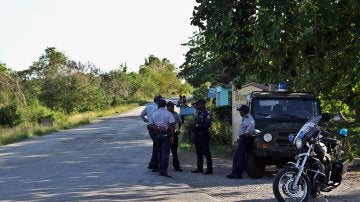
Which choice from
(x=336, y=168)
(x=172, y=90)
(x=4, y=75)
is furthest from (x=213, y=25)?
Result: (x=172, y=90)

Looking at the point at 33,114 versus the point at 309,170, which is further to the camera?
the point at 33,114

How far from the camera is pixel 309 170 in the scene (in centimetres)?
882

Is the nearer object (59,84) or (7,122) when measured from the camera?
(7,122)

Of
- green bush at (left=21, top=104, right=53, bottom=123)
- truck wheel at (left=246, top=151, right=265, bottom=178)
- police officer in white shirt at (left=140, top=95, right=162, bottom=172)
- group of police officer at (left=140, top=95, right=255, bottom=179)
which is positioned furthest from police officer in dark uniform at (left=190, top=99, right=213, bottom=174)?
green bush at (left=21, top=104, right=53, bottom=123)

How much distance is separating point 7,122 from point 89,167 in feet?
87.4

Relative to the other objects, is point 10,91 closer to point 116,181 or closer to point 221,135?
point 221,135

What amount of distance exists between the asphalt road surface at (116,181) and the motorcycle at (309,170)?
580 millimetres

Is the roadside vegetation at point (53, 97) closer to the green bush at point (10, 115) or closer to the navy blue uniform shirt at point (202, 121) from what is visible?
the green bush at point (10, 115)

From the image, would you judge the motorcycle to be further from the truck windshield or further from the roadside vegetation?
the roadside vegetation

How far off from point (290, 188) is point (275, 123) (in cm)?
375

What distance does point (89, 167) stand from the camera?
46.2 feet

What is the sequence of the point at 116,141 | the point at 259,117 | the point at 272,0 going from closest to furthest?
the point at 272,0 < the point at 259,117 < the point at 116,141

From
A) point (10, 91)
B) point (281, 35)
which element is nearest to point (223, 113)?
point (281, 35)

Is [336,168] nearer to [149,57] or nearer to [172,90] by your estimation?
[172,90]
